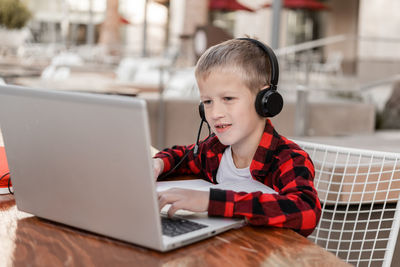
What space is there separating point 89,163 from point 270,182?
0.51m

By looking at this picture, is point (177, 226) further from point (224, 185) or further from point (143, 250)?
point (224, 185)

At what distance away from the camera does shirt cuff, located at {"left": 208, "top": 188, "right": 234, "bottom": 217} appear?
0.93 metres

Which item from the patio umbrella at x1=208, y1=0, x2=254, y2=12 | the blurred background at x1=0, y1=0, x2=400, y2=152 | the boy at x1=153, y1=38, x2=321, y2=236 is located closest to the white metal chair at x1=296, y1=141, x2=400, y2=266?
the boy at x1=153, y1=38, x2=321, y2=236

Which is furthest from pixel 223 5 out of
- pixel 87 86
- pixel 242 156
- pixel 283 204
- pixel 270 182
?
pixel 283 204

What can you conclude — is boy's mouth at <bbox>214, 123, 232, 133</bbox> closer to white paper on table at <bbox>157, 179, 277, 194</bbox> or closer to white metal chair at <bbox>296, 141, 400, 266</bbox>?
white paper on table at <bbox>157, 179, 277, 194</bbox>

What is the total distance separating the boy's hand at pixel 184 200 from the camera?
0.90m

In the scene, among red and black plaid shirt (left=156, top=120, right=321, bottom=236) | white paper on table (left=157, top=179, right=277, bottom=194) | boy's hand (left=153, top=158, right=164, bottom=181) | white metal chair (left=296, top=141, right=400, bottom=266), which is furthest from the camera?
white metal chair (left=296, top=141, right=400, bottom=266)

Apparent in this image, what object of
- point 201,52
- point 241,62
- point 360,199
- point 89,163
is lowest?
point 360,199

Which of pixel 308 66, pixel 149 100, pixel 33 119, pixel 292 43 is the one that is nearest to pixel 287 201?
pixel 33 119

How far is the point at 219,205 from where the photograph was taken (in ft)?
3.06

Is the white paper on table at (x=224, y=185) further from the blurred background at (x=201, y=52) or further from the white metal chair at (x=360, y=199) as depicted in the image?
the blurred background at (x=201, y=52)

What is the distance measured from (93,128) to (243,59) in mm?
536

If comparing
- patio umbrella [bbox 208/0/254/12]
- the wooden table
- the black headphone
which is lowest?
the wooden table

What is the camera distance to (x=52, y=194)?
0.89 m
